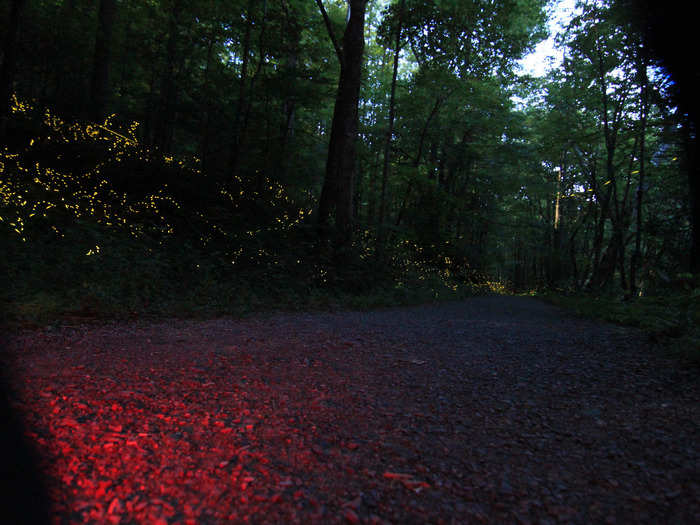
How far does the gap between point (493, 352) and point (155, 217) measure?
8.16 metres

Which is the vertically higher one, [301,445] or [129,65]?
[129,65]

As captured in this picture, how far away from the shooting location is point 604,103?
12195 millimetres

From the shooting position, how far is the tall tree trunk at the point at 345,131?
9.66 m

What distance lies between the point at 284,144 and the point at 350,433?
13.6 meters

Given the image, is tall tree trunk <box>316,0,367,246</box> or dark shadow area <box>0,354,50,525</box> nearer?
dark shadow area <box>0,354,50,525</box>

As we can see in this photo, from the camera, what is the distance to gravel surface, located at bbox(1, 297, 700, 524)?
143 cm

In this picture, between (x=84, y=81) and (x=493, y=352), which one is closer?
(x=493, y=352)

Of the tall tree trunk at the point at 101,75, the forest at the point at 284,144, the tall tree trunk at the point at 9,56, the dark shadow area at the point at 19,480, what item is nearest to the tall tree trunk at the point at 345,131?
the forest at the point at 284,144

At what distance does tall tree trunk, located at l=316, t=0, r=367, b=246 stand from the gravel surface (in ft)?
21.6

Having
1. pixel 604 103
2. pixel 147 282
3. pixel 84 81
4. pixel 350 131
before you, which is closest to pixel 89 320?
pixel 147 282

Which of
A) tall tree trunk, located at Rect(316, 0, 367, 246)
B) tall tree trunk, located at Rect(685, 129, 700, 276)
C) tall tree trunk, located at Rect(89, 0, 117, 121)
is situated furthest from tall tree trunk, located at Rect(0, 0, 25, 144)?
tall tree trunk, located at Rect(685, 129, 700, 276)

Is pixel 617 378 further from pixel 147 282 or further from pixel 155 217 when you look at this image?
pixel 155 217

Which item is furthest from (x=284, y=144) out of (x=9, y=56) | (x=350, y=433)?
(x=350, y=433)

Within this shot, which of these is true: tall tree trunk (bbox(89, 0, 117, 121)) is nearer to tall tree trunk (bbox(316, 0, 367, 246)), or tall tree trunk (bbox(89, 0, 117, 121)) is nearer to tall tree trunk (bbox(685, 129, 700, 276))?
tall tree trunk (bbox(316, 0, 367, 246))
